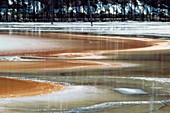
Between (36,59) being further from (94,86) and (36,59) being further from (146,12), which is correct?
(146,12)

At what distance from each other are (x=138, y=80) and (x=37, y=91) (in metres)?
3.62

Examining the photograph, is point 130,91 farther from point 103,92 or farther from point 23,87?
point 23,87

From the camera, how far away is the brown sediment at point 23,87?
13.6 metres

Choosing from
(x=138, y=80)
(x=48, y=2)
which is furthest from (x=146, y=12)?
(x=138, y=80)

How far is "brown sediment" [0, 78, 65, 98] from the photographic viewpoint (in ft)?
44.6

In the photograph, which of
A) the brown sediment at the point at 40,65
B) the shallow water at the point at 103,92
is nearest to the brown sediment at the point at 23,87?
the shallow water at the point at 103,92

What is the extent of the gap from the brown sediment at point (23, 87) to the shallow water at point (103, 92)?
44 cm

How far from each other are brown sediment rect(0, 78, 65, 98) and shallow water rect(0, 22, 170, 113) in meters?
0.44

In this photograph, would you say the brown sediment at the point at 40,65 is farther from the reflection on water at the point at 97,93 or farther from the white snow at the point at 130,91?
the white snow at the point at 130,91

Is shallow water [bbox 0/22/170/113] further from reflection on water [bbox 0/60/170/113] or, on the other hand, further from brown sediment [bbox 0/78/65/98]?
brown sediment [bbox 0/78/65/98]

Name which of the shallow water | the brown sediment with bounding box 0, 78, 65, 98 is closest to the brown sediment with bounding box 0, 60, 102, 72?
the shallow water

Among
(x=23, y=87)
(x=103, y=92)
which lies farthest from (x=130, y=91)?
(x=23, y=87)

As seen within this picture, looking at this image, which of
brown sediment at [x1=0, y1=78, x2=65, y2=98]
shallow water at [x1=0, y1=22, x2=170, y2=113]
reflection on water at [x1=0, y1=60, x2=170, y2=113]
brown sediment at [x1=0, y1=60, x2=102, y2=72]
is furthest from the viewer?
brown sediment at [x1=0, y1=60, x2=102, y2=72]

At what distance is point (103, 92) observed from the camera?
13.7 metres
